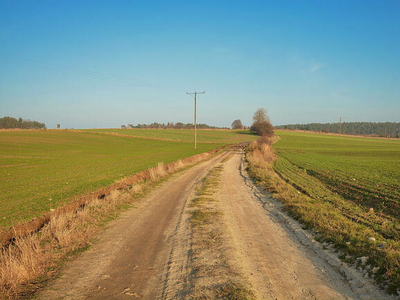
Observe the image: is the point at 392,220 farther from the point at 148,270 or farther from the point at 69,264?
the point at 69,264

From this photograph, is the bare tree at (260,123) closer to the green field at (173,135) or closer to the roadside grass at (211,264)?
the green field at (173,135)

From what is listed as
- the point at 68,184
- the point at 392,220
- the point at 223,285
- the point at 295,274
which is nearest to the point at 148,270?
the point at 223,285

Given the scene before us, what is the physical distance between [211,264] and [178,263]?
0.93 m

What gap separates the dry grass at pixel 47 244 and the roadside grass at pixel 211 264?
3644 mm

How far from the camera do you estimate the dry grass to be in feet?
17.8

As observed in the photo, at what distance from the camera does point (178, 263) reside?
660 centimetres

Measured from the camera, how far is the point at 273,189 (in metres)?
16.7

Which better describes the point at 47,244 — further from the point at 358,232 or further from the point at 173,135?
the point at 173,135

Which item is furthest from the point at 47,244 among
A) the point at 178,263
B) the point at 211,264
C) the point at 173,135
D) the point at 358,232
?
the point at 173,135

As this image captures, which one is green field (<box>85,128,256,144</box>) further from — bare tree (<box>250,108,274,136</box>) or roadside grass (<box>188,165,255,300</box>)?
roadside grass (<box>188,165,255,300</box>)

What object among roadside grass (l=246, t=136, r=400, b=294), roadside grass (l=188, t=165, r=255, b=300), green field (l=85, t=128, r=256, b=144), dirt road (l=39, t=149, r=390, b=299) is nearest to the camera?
roadside grass (l=188, t=165, r=255, b=300)

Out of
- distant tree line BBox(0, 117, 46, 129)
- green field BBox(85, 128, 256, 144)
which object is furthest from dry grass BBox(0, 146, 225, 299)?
distant tree line BBox(0, 117, 46, 129)

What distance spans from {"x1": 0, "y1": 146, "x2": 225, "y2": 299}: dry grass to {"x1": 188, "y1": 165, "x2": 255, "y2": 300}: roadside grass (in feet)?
12.0

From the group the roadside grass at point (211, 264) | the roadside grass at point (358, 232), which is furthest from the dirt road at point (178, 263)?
the roadside grass at point (358, 232)
